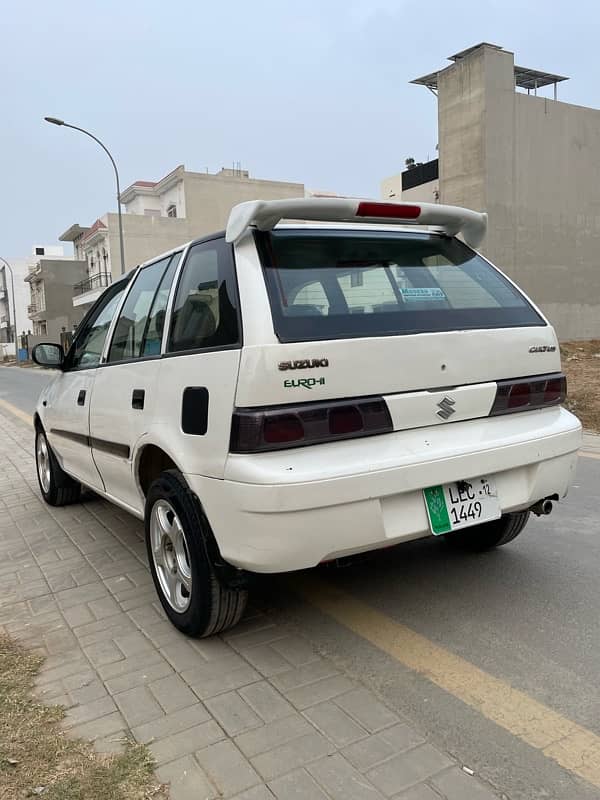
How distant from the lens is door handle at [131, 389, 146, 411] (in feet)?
11.0

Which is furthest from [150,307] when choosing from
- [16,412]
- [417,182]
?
[417,182]

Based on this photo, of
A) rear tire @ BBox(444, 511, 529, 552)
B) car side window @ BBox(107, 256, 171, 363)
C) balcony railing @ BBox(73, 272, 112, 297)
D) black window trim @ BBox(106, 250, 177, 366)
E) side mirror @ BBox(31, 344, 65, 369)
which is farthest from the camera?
balcony railing @ BBox(73, 272, 112, 297)

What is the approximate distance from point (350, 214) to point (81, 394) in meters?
2.34

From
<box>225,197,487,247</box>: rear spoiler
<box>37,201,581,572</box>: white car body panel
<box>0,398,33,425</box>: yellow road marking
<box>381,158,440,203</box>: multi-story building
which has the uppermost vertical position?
<box>381,158,440,203</box>: multi-story building

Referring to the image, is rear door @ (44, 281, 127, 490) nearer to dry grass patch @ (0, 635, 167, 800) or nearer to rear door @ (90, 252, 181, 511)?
rear door @ (90, 252, 181, 511)

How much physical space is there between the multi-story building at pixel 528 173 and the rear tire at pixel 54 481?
1600 centimetres

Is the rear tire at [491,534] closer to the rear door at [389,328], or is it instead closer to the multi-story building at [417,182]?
the rear door at [389,328]

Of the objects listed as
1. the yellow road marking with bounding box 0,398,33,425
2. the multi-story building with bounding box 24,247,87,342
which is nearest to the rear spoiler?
the yellow road marking with bounding box 0,398,33,425

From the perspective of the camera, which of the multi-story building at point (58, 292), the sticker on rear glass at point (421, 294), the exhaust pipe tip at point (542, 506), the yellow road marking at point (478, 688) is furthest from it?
the multi-story building at point (58, 292)

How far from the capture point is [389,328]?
2807 mm

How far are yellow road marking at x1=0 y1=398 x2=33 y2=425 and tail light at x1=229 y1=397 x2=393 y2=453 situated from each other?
11.0 metres

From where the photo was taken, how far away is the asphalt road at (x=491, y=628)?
7.34 feet

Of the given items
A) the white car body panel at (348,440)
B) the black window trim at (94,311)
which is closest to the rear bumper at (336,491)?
the white car body panel at (348,440)

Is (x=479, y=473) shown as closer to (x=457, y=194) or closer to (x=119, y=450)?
(x=119, y=450)
